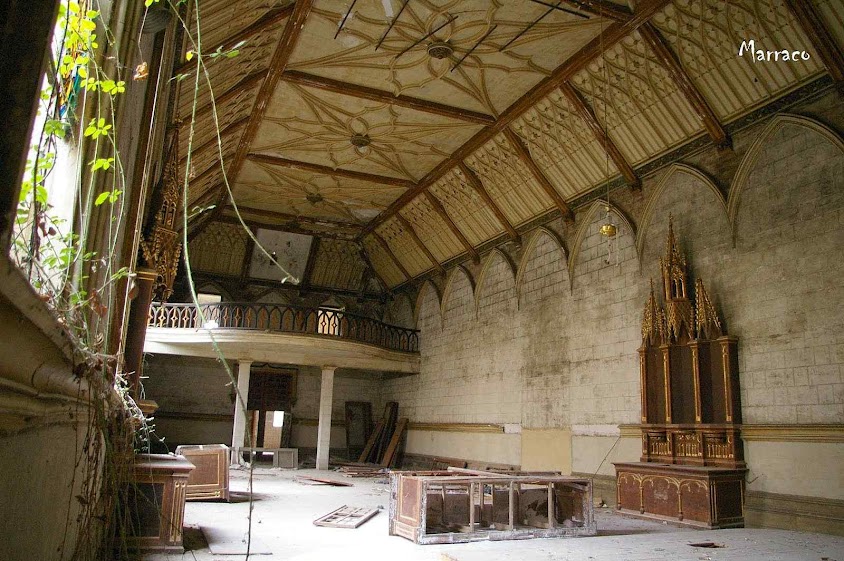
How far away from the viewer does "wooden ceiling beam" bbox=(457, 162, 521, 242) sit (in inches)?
507

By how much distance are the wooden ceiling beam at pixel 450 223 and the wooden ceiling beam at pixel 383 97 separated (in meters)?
3.31

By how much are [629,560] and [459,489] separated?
6.01ft

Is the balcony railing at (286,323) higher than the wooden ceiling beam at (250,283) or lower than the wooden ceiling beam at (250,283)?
lower

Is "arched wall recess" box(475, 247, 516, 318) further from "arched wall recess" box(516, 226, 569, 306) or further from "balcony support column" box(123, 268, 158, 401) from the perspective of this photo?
"balcony support column" box(123, 268, 158, 401)

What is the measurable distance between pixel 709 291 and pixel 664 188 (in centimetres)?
186

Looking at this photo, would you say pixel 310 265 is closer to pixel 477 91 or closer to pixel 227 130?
pixel 227 130

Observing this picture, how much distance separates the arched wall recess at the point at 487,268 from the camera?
1340 cm

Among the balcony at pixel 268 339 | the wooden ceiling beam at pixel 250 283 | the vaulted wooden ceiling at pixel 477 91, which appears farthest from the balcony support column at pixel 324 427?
the vaulted wooden ceiling at pixel 477 91

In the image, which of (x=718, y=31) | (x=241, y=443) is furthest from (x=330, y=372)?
(x=718, y=31)

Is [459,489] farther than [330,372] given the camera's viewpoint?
No

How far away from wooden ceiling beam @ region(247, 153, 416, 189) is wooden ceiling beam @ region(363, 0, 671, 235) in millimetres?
461

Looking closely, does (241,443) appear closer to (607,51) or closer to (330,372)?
(330,372)

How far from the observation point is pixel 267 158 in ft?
43.2

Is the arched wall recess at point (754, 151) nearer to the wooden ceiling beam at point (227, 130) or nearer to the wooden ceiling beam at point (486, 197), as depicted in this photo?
the wooden ceiling beam at point (486, 197)
